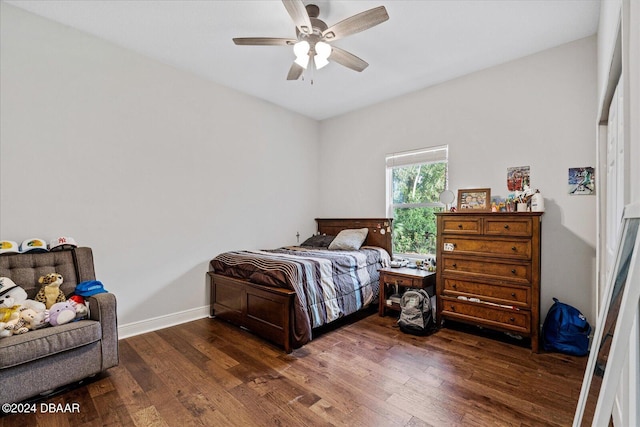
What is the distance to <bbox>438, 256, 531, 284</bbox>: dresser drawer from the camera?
8.41ft

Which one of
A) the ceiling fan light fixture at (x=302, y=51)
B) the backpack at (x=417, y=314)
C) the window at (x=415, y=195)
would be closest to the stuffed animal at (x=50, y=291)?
the ceiling fan light fixture at (x=302, y=51)

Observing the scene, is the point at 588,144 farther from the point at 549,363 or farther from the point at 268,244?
the point at 268,244

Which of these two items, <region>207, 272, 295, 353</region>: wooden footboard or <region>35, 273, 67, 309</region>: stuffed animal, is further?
<region>207, 272, 295, 353</region>: wooden footboard

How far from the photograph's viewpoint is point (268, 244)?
4188 mm

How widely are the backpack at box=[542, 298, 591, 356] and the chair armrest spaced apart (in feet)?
11.4

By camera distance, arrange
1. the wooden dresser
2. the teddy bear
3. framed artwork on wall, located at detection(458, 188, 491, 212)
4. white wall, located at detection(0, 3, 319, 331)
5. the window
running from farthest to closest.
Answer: the window → framed artwork on wall, located at detection(458, 188, 491, 212) → the wooden dresser → white wall, located at detection(0, 3, 319, 331) → the teddy bear

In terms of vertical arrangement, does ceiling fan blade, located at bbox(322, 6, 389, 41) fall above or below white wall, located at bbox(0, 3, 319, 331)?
above

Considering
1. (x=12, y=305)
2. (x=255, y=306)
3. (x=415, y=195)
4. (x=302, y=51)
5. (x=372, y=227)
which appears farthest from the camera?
(x=372, y=227)

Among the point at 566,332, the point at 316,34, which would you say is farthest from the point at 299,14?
the point at 566,332

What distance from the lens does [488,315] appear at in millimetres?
2715

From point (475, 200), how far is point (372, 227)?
1.46m

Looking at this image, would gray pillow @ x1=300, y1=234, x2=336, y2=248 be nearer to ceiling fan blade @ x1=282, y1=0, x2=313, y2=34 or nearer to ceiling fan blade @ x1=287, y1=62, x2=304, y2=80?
ceiling fan blade @ x1=287, y1=62, x2=304, y2=80

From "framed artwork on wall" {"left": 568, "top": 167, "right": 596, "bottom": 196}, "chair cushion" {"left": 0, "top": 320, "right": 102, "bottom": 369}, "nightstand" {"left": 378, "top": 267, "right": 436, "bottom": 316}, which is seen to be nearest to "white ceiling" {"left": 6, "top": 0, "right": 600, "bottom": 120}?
"framed artwork on wall" {"left": 568, "top": 167, "right": 596, "bottom": 196}

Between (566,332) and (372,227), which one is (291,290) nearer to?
(372,227)
